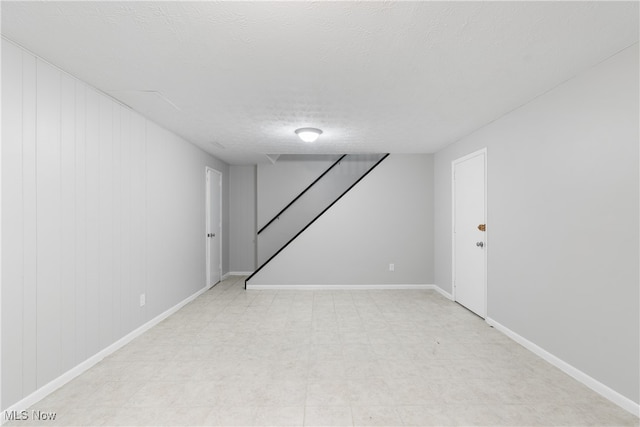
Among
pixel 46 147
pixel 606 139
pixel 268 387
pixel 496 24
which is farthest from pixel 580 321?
pixel 46 147

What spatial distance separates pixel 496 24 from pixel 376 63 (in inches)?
28.2

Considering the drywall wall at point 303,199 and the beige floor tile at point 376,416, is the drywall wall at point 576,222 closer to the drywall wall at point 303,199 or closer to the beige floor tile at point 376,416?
the beige floor tile at point 376,416

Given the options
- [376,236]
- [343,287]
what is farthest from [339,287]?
[376,236]

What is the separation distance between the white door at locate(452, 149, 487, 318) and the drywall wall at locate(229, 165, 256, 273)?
3.91 m

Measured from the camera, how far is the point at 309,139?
362 centimetres

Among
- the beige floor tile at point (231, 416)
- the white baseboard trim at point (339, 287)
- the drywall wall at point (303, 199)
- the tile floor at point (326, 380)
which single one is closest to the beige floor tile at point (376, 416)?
the tile floor at point (326, 380)

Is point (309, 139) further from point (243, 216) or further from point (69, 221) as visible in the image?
point (243, 216)

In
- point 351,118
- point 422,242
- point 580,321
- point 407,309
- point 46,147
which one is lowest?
point 407,309

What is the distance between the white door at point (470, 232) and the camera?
359 centimetres

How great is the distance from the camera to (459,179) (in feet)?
13.8

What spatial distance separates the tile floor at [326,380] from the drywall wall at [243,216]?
2693mm

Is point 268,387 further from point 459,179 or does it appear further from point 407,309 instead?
point 459,179

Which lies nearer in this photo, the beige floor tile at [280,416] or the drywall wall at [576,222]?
the beige floor tile at [280,416]

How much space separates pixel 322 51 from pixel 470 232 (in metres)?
3.08
